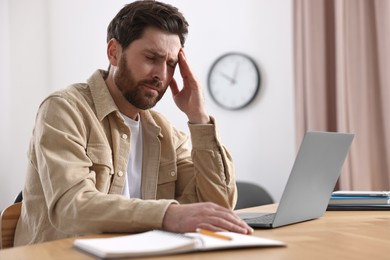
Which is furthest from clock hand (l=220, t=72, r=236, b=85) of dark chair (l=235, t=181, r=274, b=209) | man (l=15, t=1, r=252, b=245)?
man (l=15, t=1, r=252, b=245)

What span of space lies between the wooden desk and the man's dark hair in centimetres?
85

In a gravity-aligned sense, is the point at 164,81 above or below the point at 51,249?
above

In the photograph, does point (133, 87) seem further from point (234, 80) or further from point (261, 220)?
point (234, 80)

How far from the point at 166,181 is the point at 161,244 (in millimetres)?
988

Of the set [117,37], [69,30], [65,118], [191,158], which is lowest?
[191,158]

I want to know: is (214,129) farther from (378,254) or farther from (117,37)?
(378,254)

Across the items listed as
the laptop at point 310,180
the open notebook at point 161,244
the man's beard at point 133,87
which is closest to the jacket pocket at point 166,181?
the man's beard at point 133,87

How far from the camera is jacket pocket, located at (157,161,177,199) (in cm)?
204

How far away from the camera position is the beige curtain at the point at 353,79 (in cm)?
367

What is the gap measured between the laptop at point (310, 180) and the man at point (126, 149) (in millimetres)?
A: 192

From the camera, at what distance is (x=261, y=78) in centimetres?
439

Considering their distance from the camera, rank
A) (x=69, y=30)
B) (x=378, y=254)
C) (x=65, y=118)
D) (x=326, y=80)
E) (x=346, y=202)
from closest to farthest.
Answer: (x=378, y=254) < (x=65, y=118) < (x=346, y=202) < (x=326, y=80) < (x=69, y=30)

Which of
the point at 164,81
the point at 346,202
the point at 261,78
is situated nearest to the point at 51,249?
the point at 164,81

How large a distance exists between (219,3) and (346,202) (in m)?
2.87
